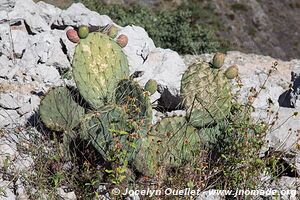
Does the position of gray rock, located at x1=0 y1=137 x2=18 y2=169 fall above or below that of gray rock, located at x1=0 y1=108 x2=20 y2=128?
below

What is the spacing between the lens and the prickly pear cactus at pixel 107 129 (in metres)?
4.99

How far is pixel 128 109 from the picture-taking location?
197 inches

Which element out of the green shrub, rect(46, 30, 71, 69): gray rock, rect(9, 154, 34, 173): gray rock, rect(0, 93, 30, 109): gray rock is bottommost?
the green shrub

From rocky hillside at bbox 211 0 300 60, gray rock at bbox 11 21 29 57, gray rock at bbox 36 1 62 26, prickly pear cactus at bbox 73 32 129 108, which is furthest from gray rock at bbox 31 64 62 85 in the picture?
rocky hillside at bbox 211 0 300 60

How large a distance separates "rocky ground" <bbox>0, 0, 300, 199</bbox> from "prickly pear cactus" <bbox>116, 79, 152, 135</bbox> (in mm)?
791

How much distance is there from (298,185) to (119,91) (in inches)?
67.4

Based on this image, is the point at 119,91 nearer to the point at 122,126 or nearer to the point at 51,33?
the point at 122,126

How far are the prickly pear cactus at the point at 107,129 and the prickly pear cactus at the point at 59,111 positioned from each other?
0.66 meters

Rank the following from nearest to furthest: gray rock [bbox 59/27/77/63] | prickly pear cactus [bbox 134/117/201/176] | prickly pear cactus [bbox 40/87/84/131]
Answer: prickly pear cactus [bbox 134/117/201/176]
prickly pear cactus [bbox 40/87/84/131]
gray rock [bbox 59/27/77/63]

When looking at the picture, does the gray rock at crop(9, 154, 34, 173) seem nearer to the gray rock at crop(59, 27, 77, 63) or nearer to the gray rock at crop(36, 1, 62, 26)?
the gray rock at crop(59, 27, 77, 63)

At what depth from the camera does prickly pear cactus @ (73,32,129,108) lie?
19.0ft

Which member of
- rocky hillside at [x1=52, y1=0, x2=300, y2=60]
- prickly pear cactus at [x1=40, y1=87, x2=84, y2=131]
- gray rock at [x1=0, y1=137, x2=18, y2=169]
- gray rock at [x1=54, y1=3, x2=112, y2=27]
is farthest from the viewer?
rocky hillside at [x1=52, y1=0, x2=300, y2=60]

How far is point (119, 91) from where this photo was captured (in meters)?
5.63

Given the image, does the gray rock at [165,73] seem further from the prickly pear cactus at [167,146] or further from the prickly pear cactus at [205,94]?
the prickly pear cactus at [167,146]
